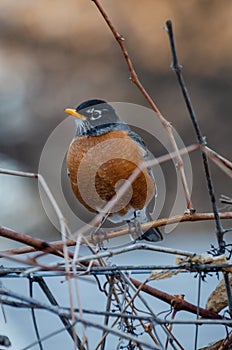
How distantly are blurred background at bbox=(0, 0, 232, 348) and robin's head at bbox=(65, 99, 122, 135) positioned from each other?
1803 mm

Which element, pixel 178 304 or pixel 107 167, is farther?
pixel 107 167

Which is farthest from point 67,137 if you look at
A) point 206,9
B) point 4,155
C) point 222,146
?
point 206,9

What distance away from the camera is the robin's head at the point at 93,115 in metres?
2.12

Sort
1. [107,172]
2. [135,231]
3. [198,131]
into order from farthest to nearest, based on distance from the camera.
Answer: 1. [107,172]
2. [135,231]
3. [198,131]

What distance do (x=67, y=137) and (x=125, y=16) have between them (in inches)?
49.8

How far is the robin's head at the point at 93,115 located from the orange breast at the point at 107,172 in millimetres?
101

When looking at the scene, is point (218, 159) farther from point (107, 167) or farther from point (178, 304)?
point (107, 167)

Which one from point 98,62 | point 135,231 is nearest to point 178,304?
point 135,231

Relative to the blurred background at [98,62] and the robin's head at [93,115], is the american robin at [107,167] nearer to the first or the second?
the robin's head at [93,115]

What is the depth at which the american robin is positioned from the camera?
1850mm

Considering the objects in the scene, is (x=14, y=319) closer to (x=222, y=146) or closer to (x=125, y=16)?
(x=222, y=146)

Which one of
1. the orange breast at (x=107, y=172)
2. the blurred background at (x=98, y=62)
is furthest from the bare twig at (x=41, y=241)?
the blurred background at (x=98, y=62)

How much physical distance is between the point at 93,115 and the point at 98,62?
7.02ft

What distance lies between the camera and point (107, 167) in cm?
185
